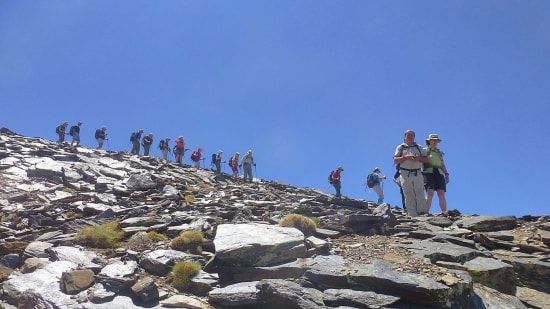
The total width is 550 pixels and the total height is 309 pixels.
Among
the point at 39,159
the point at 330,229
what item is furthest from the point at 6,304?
the point at 39,159

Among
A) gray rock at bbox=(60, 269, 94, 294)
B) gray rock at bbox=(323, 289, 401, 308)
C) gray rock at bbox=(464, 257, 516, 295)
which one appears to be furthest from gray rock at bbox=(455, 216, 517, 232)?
gray rock at bbox=(60, 269, 94, 294)

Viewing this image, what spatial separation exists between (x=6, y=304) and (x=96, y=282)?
5.33 ft

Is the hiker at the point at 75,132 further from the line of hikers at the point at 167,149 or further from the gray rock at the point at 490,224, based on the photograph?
the gray rock at the point at 490,224

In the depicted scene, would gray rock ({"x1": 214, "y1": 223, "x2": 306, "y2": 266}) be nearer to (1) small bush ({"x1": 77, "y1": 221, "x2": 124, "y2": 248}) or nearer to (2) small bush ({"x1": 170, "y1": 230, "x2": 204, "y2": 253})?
(2) small bush ({"x1": 170, "y1": 230, "x2": 204, "y2": 253})

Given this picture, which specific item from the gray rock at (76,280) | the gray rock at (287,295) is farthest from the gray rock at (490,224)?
the gray rock at (76,280)

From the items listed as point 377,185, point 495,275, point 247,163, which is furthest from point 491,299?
point 247,163

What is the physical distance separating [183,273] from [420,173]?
9570 mm

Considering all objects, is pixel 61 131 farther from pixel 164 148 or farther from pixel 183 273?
pixel 183 273

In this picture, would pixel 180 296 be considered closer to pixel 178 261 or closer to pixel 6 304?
pixel 178 261

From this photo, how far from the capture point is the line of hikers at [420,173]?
14453 mm

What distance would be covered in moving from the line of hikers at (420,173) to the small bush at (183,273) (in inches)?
346

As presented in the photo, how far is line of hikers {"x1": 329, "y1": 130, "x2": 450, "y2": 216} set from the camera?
569 inches

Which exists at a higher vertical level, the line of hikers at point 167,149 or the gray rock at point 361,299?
the line of hikers at point 167,149

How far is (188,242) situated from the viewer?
409 inches
